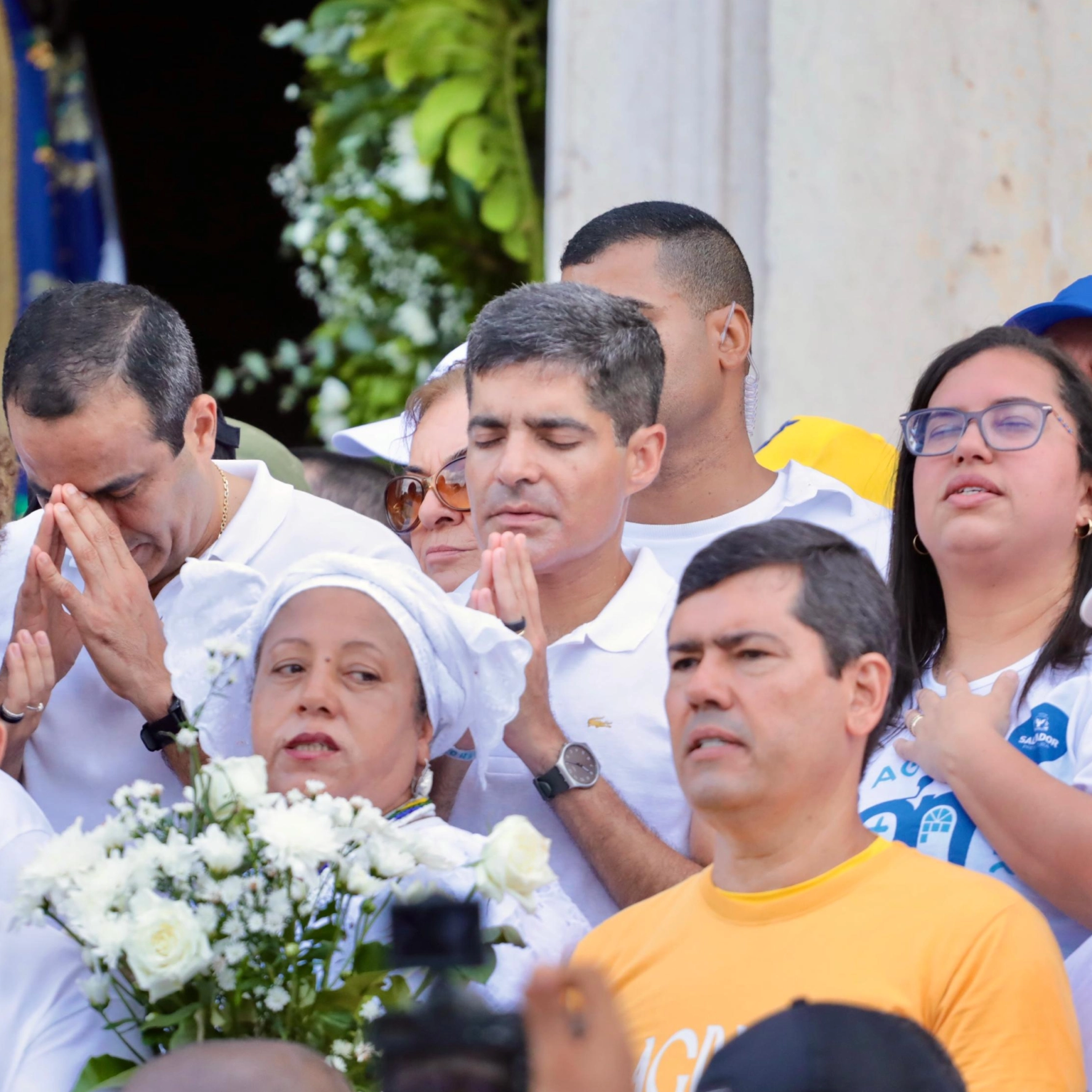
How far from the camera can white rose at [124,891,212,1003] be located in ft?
8.00

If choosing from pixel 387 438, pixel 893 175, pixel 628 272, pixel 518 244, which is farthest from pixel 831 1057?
pixel 518 244

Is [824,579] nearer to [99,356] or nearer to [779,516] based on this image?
[779,516]

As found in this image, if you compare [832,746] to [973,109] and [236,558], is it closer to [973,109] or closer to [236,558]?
[236,558]

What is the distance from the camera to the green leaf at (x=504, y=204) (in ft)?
22.2

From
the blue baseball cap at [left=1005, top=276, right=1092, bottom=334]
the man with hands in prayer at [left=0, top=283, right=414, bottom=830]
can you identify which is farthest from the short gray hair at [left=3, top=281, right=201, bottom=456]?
the blue baseball cap at [left=1005, top=276, right=1092, bottom=334]

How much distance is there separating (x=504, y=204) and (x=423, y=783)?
3994mm

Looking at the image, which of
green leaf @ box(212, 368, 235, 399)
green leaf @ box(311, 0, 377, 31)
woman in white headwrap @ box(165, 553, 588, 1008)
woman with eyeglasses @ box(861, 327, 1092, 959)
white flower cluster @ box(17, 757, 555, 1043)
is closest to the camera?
white flower cluster @ box(17, 757, 555, 1043)

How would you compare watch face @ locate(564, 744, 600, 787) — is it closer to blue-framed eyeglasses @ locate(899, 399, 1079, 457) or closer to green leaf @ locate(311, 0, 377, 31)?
blue-framed eyeglasses @ locate(899, 399, 1079, 457)

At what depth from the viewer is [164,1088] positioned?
77.4 inches

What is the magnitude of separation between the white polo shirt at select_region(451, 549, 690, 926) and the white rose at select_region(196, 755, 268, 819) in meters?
0.79

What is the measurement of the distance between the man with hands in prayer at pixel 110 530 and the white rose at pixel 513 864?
1.05 meters

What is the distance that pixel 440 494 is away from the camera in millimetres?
4156

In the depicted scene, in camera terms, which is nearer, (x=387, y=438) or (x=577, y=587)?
(x=577, y=587)

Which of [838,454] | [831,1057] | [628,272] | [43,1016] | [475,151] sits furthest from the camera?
[475,151]
